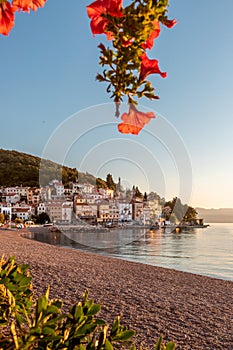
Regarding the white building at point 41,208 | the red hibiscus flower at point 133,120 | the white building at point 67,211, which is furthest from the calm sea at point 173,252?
the white building at point 41,208

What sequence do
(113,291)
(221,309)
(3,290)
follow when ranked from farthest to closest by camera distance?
1. (113,291)
2. (221,309)
3. (3,290)

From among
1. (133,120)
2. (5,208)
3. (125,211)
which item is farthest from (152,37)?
(5,208)

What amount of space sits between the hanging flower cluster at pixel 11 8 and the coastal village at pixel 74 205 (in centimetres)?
4793

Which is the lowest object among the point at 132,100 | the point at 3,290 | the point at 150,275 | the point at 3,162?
the point at 150,275

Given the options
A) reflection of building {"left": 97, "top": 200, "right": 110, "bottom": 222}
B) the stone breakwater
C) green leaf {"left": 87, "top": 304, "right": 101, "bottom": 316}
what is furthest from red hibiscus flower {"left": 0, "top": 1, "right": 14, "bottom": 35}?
reflection of building {"left": 97, "top": 200, "right": 110, "bottom": 222}

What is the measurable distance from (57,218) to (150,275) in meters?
60.9

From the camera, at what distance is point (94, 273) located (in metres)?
11.0

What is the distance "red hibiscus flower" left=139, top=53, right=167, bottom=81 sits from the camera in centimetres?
61

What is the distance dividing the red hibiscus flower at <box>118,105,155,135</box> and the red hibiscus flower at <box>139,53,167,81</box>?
0.20ft

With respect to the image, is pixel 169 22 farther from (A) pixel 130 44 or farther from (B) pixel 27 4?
(B) pixel 27 4

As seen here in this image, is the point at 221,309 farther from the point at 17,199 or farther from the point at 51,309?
the point at 17,199

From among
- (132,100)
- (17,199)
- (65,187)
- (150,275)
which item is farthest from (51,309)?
(17,199)

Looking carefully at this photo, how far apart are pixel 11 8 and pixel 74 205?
62323 millimetres

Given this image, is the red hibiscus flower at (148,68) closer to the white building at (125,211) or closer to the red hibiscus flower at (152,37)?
the red hibiscus flower at (152,37)
